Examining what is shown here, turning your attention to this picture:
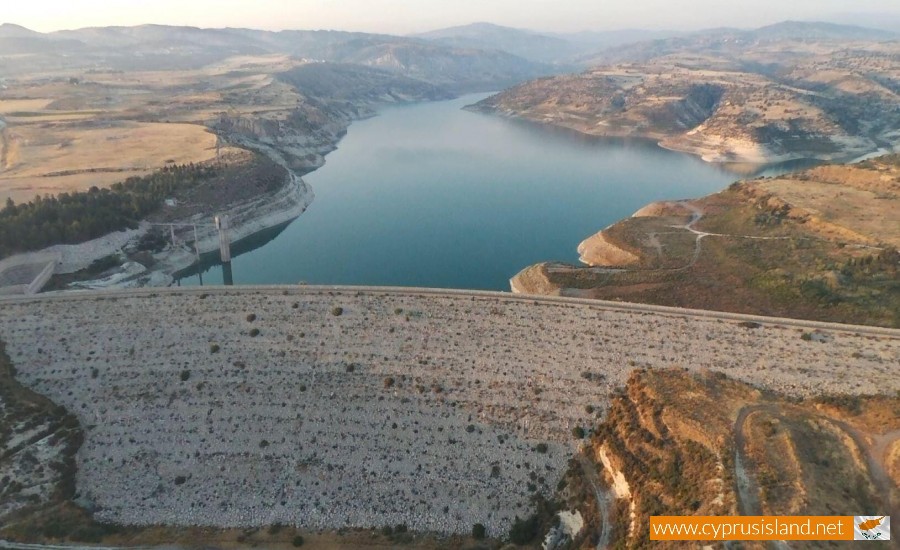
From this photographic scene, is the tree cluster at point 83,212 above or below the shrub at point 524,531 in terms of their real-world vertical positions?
above

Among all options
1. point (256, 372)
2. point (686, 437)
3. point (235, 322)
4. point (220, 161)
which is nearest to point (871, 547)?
point (686, 437)

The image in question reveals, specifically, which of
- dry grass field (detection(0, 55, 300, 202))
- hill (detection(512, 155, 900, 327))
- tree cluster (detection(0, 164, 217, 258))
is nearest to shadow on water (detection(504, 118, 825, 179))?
hill (detection(512, 155, 900, 327))

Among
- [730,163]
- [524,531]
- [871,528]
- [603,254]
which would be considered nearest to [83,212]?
[603,254]

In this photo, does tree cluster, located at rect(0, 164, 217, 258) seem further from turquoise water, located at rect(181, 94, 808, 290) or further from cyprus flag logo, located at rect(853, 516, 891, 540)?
cyprus flag logo, located at rect(853, 516, 891, 540)

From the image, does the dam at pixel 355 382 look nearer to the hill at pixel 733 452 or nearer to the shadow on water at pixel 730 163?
the hill at pixel 733 452

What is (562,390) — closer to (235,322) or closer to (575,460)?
(575,460)

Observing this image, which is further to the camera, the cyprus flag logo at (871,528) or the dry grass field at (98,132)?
the dry grass field at (98,132)

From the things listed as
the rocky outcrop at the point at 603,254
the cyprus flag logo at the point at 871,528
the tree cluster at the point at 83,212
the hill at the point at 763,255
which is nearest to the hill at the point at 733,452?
the cyprus flag logo at the point at 871,528

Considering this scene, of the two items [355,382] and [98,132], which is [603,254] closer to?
[355,382]
